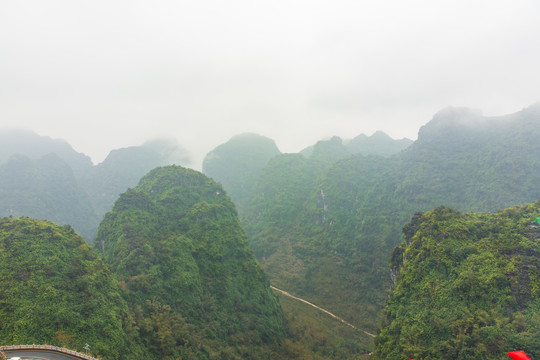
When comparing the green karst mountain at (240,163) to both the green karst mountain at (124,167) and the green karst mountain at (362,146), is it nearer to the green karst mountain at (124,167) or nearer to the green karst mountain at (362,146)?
the green karst mountain at (362,146)

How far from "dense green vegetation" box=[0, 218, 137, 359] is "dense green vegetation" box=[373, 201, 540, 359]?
19.1 m

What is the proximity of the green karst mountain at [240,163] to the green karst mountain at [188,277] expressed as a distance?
191ft

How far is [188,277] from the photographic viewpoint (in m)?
28.4

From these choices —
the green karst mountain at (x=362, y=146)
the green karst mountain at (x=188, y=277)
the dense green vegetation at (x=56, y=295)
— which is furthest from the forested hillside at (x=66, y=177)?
the green karst mountain at (x=362, y=146)

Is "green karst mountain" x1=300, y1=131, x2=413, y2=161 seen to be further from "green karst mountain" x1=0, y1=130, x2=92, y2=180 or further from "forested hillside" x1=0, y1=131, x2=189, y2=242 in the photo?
"green karst mountain" x1=0, y1=130, x2=92, y2=180

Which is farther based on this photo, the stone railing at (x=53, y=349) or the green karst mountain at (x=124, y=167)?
the green karst mountain at (x=124, y=167)

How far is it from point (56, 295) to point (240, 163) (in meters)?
103

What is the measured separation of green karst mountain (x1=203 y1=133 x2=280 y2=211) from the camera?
10706cm

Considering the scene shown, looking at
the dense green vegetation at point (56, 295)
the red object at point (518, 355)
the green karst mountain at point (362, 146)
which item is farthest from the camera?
the green karst mountain at point (362, 146)

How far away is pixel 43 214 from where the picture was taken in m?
78.6

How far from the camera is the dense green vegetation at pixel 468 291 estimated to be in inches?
593

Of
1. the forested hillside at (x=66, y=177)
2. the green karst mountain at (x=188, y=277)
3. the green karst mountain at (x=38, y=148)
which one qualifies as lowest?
the green karst mountain at (x=188, y=277)

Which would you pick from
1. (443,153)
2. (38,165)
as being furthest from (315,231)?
(38,165)

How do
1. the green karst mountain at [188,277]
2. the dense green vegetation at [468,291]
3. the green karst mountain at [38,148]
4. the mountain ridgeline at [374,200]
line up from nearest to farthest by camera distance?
the dense green vegetation at [468,291]
the green karst mountain at [188,277]
the mountain ridgeline at [374,200]
the green karst mountain at [38,148]
